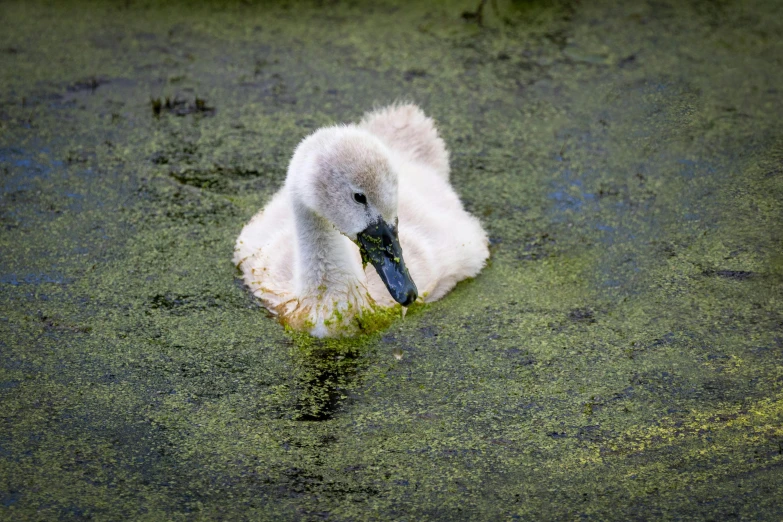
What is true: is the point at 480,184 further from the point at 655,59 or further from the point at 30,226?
the point at 30,226

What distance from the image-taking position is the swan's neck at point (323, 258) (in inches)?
129

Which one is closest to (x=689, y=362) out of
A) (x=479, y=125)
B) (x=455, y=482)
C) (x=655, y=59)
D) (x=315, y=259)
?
(x=455, y=482)

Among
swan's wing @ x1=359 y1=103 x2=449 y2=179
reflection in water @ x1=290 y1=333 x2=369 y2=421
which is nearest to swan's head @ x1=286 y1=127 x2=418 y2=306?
reflection in water @ x1=290 y1=333 x2=369 y2=421

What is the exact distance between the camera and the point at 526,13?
543 cm

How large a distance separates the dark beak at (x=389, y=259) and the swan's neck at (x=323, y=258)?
0.19 m

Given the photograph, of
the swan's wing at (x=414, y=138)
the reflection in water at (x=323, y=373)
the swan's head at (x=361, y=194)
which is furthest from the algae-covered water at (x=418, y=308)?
the swan's head at (x=361, y=194)

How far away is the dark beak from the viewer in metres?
3.08

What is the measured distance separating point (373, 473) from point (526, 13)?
3.55 metres

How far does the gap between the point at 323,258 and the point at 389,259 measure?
29 centimetres

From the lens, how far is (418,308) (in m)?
3.43

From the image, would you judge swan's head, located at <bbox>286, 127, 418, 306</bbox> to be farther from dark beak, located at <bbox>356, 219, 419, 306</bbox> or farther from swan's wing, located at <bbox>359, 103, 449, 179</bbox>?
swan's wing, located at <bbox>359, 103, 449, 179</bbox>

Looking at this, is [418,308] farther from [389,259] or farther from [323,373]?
[323,373]

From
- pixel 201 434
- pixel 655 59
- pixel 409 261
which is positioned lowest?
pixel 201 434

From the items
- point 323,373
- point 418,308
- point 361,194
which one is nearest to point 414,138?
point 418,308
